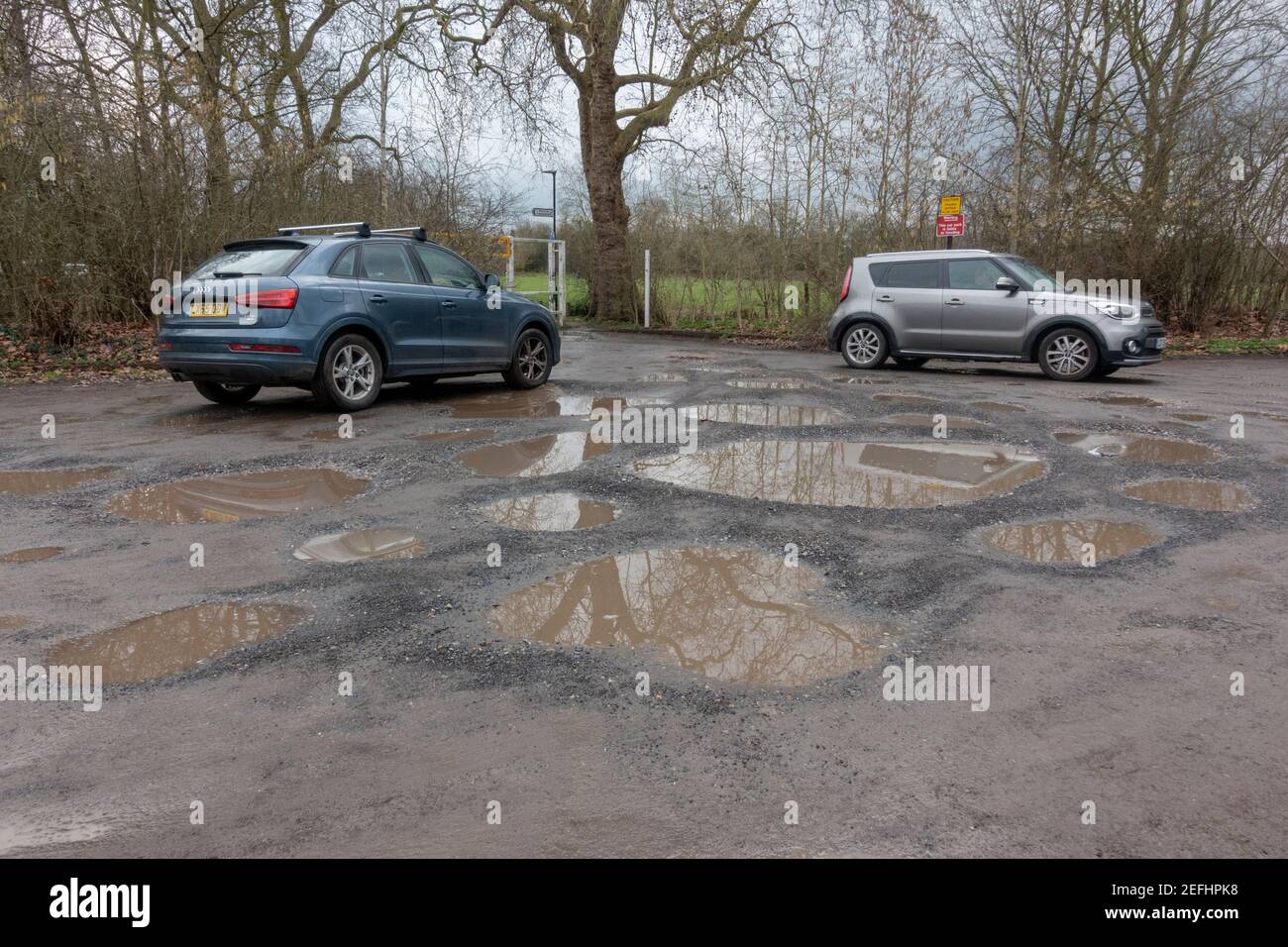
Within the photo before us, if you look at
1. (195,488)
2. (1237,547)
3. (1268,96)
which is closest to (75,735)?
(195,488)

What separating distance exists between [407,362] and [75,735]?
7.32 m

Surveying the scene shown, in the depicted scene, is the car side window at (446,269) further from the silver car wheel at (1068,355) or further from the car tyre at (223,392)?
the silver car wheel at (1068,355)

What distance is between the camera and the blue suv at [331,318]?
8.77m

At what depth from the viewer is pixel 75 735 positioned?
314 centimetres

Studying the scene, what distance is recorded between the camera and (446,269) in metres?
10.8

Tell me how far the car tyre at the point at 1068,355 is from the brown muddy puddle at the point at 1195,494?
6618 mm

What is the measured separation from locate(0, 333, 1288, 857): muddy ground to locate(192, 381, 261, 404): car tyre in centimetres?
382

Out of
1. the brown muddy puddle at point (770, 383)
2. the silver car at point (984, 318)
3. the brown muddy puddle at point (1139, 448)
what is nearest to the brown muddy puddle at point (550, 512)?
the brown muddy puddle at point (1139, 448)

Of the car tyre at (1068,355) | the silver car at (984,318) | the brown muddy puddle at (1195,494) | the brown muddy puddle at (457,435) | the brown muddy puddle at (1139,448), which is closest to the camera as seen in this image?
the brown muddy puddle at (1195,494)

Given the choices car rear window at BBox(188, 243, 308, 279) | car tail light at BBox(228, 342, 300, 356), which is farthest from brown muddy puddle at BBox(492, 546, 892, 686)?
car rear window at BBox(188, 243, 308, 279)

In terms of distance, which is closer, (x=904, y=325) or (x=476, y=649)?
(x=476, y=649)

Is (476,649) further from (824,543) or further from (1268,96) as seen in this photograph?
(1268,96)

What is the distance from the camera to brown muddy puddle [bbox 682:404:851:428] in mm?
9383
